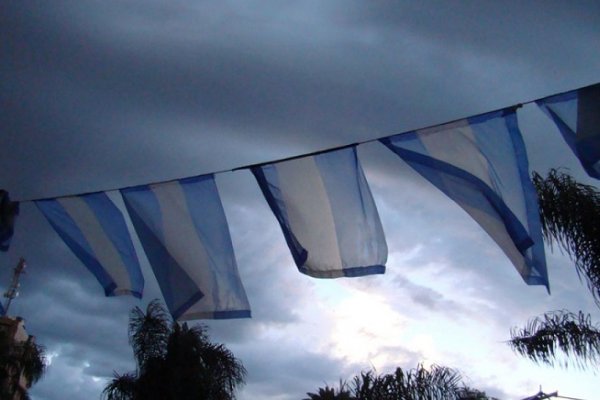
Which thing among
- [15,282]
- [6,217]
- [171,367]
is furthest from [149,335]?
[15,282]

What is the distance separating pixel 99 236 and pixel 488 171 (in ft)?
17.3

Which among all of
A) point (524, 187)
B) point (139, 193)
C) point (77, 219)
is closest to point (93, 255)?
point (77, 219)

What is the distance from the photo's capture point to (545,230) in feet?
29.2

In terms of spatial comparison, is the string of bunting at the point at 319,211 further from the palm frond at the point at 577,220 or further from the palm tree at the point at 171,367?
the palm tree at the point at 171,367

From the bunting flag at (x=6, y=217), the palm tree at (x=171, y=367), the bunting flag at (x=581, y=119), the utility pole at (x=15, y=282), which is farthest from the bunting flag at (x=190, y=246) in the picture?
the utility pole at (x=15, y=282)

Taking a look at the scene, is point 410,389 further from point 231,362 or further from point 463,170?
point 463,170

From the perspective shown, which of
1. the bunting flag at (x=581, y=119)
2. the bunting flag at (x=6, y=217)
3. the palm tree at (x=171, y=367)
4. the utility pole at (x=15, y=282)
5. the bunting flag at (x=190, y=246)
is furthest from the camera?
the utility pole at (x=15, y=282)

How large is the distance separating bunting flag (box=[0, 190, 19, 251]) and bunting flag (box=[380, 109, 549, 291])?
596cm

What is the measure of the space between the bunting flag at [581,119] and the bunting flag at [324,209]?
2.39m

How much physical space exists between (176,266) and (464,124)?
13.1 feet

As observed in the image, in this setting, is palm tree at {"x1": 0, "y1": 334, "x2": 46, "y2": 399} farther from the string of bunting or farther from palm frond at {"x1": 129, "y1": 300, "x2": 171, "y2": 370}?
the string of bunting

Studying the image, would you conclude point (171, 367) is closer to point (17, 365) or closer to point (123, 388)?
point (123, 388)

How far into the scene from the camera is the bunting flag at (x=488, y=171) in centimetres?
668

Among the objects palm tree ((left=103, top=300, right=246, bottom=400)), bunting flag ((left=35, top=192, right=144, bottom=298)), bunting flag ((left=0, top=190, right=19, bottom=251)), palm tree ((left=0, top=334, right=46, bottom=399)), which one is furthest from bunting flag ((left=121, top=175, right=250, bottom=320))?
palm tree ((left=0, top=334, right=46, bottom=399))
